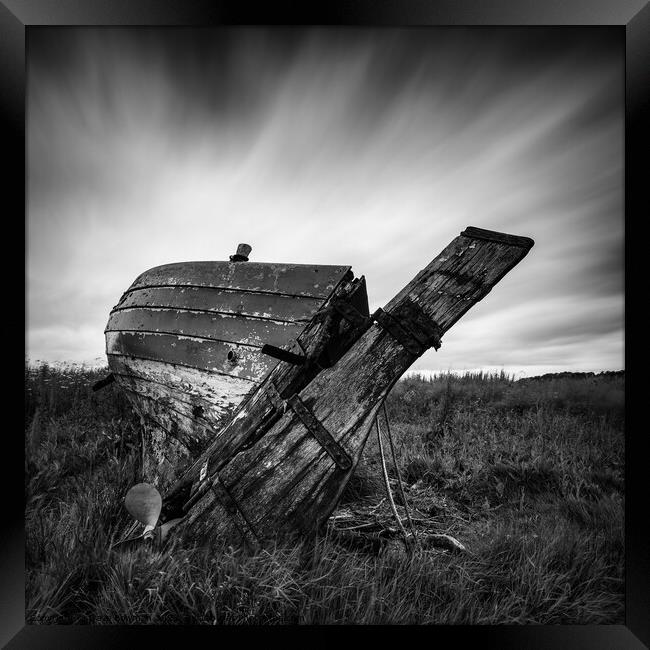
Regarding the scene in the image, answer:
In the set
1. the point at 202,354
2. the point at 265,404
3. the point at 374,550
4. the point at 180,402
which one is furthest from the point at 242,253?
the point at 374,550

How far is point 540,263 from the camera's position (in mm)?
2170

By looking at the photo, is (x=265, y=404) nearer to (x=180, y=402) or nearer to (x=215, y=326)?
(x=215, y=326)

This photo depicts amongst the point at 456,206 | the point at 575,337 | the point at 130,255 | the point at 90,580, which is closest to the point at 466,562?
the point at 575,337

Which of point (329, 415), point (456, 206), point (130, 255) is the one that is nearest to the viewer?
point (329, 415)

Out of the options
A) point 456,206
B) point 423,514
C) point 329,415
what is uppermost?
point 456,206

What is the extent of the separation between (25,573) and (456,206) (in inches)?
113

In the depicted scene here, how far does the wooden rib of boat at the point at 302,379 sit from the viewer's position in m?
1.51

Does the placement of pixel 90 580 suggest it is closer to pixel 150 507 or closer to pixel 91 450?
pixel 150 507

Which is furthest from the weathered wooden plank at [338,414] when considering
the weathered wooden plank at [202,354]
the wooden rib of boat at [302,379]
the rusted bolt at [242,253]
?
the rusted bolt at [242,253]

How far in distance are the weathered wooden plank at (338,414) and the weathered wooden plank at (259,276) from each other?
0.62m

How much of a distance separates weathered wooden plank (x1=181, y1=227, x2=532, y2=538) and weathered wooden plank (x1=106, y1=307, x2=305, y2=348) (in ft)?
1.90
